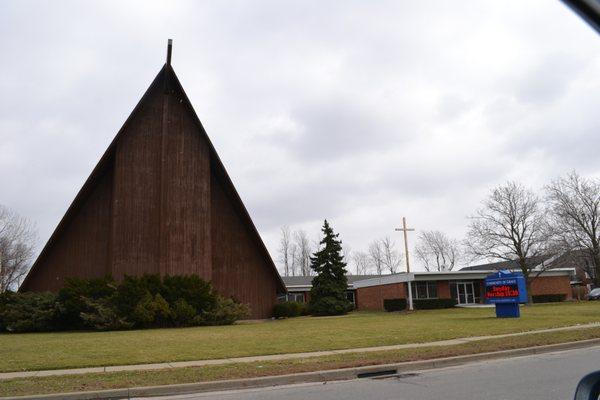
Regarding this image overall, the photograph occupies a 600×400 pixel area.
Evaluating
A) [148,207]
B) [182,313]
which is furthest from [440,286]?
[182,313]

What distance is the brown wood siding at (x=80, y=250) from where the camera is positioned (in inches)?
1287

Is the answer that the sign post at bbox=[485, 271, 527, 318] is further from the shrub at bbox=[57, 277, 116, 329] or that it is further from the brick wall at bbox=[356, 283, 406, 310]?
the brick wall at bbox=[356, 283, 406, 310]

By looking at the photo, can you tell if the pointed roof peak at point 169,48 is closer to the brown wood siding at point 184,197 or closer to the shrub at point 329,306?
the brown wood siding at point 184,197

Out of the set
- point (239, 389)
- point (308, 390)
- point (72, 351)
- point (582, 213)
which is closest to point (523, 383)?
point (308, 390)

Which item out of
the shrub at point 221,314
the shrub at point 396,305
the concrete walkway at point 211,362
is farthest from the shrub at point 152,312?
the shrub at point 396,305

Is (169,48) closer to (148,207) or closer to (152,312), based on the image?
(148,207)

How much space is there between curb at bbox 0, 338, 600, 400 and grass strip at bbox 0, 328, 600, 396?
0.28 m

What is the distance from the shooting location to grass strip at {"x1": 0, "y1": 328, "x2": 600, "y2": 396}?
927 cm

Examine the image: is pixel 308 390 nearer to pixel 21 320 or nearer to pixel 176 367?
pixel 176 367

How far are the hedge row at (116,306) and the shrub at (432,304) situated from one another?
2126 centimetres

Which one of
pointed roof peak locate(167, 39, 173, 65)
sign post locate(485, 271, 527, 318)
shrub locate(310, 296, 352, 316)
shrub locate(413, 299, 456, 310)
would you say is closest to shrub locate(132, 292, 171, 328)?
pointed roof peak locate(167, 39, 173, 65)

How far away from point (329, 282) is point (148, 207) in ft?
59.8

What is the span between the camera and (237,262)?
36.7 m

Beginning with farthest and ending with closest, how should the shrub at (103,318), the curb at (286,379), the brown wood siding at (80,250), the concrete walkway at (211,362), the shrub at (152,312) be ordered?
the brown wood siding at (80,250) < the shrub at (152,312) < the shrub at (103,318) < the concrete walkway at (211,362) < the curb at (286,379)
